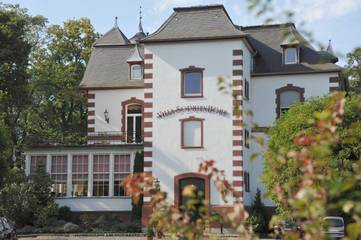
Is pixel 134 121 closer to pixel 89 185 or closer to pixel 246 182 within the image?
pixel 89 185

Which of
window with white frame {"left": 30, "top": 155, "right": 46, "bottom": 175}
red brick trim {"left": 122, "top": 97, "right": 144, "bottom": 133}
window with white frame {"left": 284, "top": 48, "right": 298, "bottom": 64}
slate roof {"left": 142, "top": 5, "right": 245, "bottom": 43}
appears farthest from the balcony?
window with white frame {"left": 284, "top": 48, "right": 298, "bottom": 64}

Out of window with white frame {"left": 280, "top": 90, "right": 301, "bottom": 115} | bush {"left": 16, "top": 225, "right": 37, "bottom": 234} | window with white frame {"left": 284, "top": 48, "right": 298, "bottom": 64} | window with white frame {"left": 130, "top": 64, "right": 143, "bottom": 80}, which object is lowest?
bush {"left": 16, "top": 225, "right": 37, "bottom": 234}

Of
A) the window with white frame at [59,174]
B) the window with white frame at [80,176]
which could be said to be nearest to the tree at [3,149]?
the window with white frame at [59,174]

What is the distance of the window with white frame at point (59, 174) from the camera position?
4078cm

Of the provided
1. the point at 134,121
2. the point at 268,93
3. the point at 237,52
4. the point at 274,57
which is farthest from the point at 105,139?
the point at 274,57

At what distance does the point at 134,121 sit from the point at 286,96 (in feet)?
32.0

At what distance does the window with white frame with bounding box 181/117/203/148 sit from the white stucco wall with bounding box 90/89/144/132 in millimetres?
6614

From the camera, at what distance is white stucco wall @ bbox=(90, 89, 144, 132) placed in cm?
4359

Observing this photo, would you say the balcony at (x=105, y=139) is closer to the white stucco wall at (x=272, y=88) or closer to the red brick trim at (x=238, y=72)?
the white stucco wall at (x=272, y=88)

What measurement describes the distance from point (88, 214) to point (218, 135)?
29.7 ft

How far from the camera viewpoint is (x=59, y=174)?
41.2 metres

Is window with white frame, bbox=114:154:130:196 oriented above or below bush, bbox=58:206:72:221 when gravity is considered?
above

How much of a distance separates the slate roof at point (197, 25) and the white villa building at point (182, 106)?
58 mm

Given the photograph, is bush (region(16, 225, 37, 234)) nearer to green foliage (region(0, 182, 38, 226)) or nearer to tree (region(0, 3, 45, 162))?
green foliage (region(0, 182, 38, 226))
